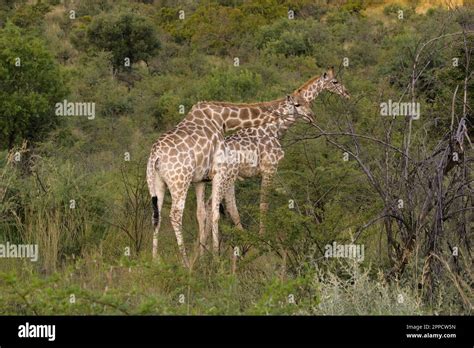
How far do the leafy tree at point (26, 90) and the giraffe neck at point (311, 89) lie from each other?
19.3ft

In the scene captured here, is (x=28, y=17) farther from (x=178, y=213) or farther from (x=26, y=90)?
(x=178, y=213)

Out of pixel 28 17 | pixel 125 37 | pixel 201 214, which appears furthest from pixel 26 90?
pixel 28 17

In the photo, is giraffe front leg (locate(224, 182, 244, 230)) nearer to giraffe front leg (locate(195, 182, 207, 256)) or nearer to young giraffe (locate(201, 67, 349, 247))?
young giraffe (locate(201, 67, 349, 247))

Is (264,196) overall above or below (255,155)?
below

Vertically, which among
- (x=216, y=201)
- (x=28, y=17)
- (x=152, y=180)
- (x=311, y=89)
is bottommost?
(x=216, y=201)

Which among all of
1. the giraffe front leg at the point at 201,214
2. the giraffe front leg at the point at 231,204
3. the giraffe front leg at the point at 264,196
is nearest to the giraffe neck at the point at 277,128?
the giraffe front leg at the point at 264,196

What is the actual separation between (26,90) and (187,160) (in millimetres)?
7425

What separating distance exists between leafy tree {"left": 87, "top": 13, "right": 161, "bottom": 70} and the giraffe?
16.0 m

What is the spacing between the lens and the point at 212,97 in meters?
17.3

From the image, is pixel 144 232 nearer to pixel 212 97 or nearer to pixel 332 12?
pixel 212 97

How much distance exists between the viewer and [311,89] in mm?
10945

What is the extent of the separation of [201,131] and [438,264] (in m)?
3.42

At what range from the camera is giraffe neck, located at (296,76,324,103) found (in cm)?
1086
